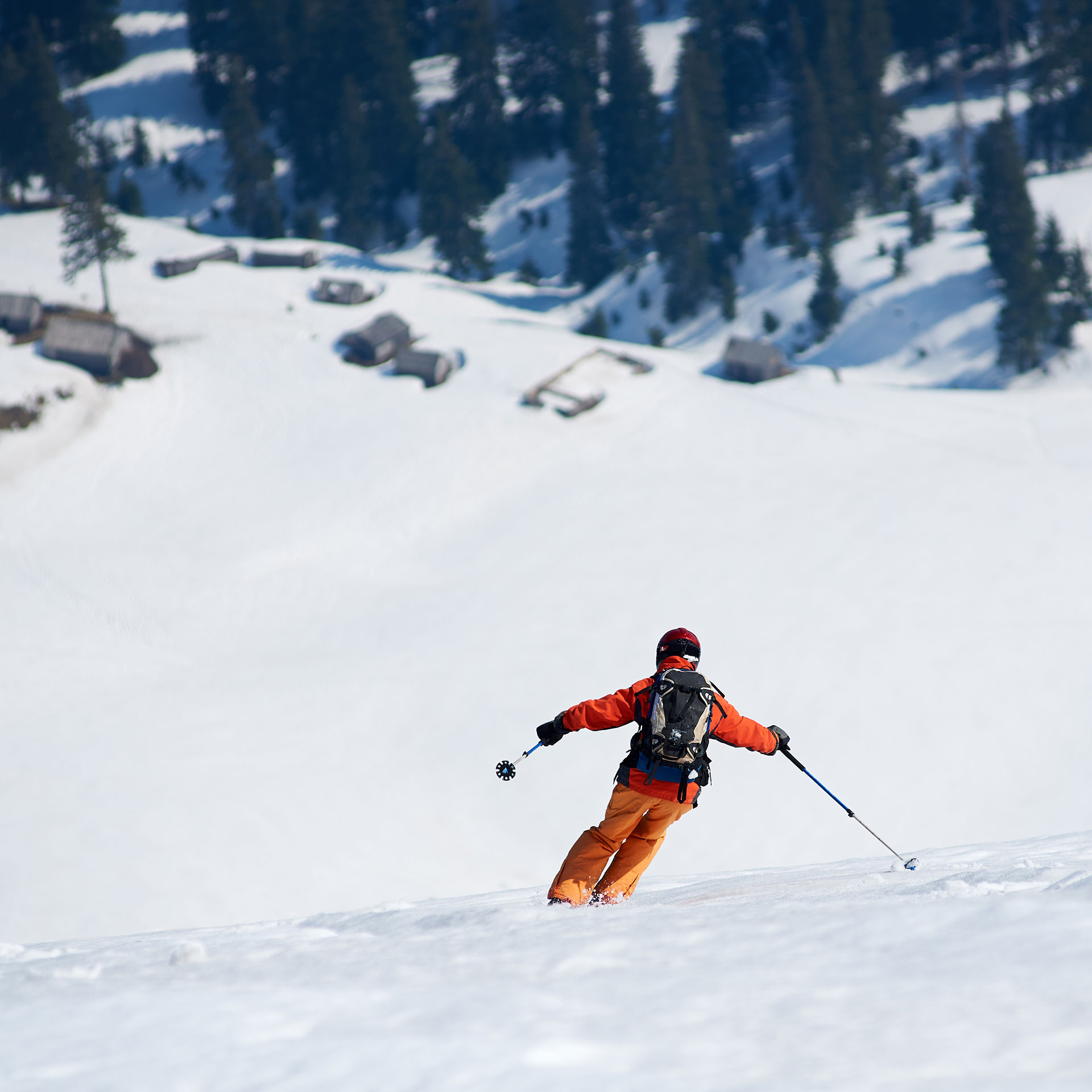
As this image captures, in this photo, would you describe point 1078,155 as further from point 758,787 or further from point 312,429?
point 758,787

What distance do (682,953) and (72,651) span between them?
25.3 m

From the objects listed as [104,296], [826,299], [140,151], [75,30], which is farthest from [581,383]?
[75,30]

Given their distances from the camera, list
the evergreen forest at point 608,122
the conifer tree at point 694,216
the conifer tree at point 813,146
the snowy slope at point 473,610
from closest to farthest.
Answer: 1. the snowy slope at point 473,610
2. the conifer tree at point 813,146
3. the evergreen forest at point 608,122
4. the conifer tree at point 694,216

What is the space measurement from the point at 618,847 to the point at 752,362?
3623cm

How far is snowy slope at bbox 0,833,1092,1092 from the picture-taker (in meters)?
3.91

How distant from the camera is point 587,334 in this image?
178 feet

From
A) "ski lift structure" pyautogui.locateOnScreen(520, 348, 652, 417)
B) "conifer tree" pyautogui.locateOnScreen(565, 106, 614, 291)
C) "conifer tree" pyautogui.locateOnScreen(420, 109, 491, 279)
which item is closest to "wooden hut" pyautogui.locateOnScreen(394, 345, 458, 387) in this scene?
"ski lift structure" pyautogui.locateOnScreen(520, 348, 652, 417)

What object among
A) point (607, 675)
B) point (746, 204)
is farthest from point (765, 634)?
point (746, 204)

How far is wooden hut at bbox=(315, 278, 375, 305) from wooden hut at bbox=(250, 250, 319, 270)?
4.51 metres

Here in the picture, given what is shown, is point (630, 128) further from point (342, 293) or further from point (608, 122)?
point (342, 293)

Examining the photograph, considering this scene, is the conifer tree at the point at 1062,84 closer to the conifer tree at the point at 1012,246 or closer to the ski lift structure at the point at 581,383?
the conifer tree at the point at 1012,246

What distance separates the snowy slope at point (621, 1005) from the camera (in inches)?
154

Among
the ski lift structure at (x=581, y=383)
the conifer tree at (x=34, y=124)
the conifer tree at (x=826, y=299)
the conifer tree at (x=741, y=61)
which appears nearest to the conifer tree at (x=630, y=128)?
the conifer tree at (x=741, y=61)

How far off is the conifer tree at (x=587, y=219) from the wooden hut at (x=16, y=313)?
29.6 m
